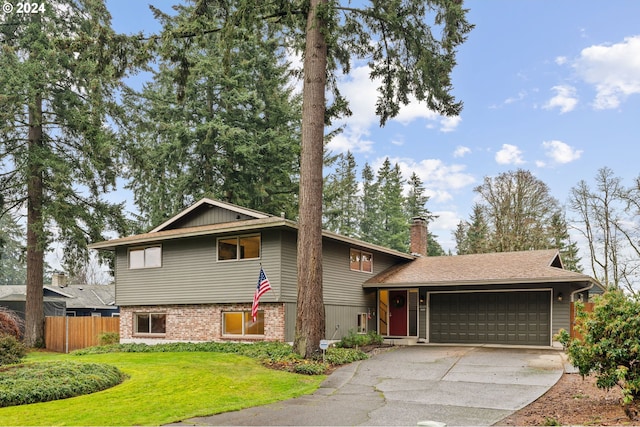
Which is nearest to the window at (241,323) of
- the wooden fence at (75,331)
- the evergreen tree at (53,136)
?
the wooden fence at (75,331)

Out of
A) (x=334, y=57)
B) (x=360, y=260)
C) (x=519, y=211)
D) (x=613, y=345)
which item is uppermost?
(x=334, y=57)

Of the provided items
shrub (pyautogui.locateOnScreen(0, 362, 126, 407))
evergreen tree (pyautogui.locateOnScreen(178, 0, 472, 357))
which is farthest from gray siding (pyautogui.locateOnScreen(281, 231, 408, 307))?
shrub (pyautogui.locateOnScreen(0, 362, 126, 407))

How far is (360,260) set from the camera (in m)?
19.8

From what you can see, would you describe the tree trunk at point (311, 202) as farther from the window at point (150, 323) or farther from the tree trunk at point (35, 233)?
the tree trunk at point (35, 233)

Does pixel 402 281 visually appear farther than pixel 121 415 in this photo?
Yes

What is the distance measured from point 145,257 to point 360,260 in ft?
26.7

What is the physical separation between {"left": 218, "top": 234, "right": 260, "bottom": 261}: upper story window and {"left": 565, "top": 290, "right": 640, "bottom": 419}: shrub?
10.6m

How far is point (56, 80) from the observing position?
22.3 m

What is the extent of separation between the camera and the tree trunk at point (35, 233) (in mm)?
21891

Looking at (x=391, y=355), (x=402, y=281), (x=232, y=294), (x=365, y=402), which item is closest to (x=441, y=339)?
(x=402, y=281)

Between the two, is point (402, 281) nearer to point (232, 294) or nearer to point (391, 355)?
point (391, 355)

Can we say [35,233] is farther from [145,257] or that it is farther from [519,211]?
[519,211]

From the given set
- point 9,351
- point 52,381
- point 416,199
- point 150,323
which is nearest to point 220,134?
point 150,323

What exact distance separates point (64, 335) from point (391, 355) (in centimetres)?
1534
